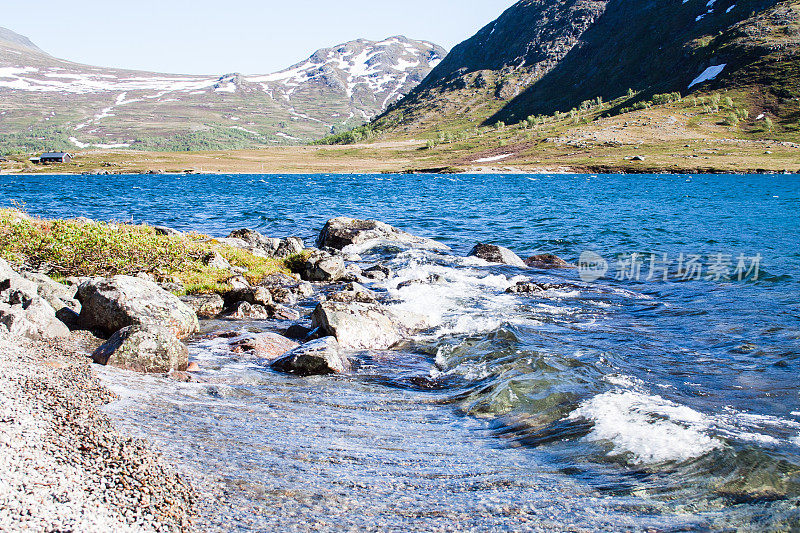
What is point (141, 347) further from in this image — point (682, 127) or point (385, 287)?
Result: point (682, 127)

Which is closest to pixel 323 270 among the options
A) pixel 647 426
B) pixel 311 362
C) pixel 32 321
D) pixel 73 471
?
pixel 311 362

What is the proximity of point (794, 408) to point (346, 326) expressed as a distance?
9669 millimetres

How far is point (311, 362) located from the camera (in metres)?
11.8

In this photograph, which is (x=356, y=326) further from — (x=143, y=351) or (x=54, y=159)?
(x=54, y=159)

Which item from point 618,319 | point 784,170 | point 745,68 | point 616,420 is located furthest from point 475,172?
point 616,420

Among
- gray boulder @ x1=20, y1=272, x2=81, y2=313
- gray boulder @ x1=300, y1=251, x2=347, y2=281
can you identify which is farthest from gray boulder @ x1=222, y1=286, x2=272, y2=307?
gray boulder @ x1=300, y1=251, x2=347, y2=281

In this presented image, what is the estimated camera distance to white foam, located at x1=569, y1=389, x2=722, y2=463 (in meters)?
7.96

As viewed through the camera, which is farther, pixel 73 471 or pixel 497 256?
pixel 497 256

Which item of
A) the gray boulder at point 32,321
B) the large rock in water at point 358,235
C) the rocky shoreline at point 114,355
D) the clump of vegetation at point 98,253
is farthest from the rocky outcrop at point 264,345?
the large rock in water at point 358,235

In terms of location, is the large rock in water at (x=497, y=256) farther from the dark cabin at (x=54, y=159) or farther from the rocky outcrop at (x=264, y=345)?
the dark cabin at (x=54, y=159)

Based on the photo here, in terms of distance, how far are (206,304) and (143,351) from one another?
676 cm

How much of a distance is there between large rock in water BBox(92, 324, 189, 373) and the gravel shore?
2364mm

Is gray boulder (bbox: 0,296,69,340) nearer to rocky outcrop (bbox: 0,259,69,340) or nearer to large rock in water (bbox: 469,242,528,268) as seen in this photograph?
rocky outcrop (bbox: 0,259,69,340)

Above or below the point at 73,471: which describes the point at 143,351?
below
